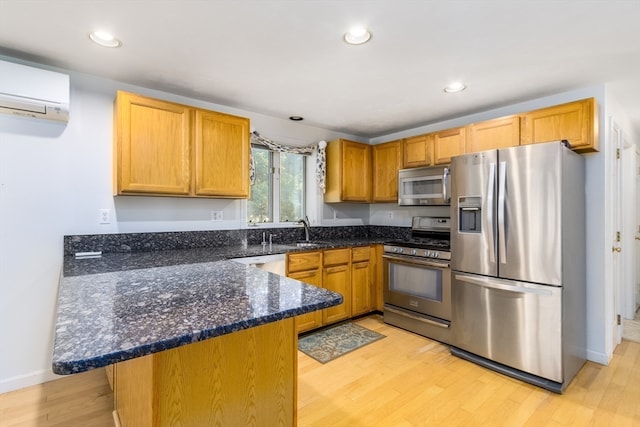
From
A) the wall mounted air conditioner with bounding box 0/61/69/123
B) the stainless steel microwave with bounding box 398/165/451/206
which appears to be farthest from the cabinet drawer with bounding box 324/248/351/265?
the wall mounted air conditioner with bounding box 0/61/69/123

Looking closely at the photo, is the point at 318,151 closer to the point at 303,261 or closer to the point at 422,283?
the point at 303,261

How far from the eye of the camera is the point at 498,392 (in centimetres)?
223

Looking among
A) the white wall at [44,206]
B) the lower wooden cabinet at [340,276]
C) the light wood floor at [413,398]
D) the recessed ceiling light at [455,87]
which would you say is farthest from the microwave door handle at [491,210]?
the white wall at [44,206]

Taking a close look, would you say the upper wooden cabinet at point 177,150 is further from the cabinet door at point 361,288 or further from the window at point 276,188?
the cabinet door at point 361,288

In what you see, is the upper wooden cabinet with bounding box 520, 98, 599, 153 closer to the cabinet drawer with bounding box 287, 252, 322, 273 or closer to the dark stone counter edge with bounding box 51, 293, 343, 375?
the cabinet drawer with bounding box 287, 252, 322, 273

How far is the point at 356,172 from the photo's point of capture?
4.07 m

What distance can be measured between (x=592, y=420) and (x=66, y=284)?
3060 mm

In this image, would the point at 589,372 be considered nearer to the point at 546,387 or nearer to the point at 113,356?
the point at 546,387

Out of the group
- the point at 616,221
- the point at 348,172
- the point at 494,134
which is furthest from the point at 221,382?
the point at 616,221

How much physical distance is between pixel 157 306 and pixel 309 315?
2.26m

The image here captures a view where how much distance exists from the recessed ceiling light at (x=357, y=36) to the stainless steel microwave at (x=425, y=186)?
1.73 m

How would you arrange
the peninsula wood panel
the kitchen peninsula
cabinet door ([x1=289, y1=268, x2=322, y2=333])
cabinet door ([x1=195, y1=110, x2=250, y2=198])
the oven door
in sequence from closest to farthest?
the kitchen peninsula, the peninsula wood panel, cabinet door ([x1=195, y1=110, x2=250, y2=198]), the oven door, cabinet door ([x1=289, y1=268, x2=322, y2=333])

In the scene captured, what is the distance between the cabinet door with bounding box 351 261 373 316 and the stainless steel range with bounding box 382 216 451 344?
221 mm

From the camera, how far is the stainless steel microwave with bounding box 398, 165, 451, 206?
10.6 ft
